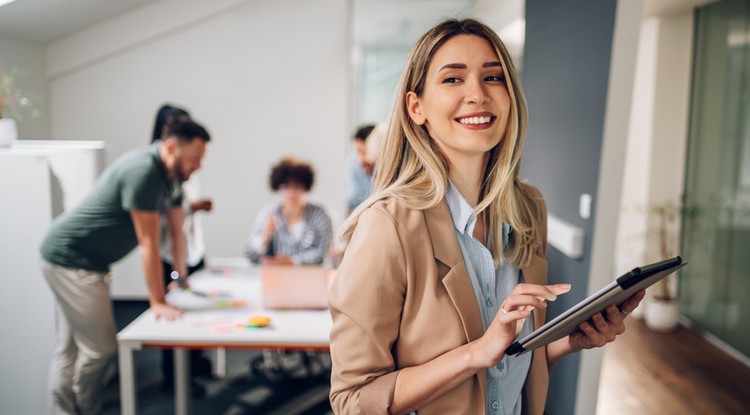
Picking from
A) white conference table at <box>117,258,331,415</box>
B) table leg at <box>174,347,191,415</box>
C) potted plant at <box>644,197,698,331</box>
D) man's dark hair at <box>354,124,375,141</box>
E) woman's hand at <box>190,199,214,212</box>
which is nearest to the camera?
white conference table at <box>117,258,331,415</box>

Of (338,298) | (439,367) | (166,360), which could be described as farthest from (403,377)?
(166,360)

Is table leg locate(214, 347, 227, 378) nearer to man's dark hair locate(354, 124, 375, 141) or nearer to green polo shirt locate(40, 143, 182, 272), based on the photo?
green polo shirt locate(40, 143, 182, 272)

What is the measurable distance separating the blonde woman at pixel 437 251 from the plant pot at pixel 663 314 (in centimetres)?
402

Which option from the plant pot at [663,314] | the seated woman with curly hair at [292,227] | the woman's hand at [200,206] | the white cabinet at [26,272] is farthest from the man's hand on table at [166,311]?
the plant pot at [663,314]

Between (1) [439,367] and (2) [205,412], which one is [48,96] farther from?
(1) [439,367]

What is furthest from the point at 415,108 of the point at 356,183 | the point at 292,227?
the point at 356,183

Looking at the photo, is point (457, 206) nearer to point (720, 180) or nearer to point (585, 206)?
point (585, 206)

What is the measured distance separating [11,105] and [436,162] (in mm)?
4139

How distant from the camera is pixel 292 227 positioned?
142 inches

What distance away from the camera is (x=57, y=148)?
2945 mm

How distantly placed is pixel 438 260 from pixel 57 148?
2625 mm

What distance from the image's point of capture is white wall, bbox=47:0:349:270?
4855mm

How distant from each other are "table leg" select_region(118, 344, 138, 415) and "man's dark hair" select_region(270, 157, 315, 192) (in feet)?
4.89

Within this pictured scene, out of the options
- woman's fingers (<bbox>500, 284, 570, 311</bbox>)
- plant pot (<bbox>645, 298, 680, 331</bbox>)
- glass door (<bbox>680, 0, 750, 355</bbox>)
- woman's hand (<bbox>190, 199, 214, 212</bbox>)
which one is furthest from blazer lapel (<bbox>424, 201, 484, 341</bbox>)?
plant pot (<bbox>645, 298, 680, 331</bbox>)
